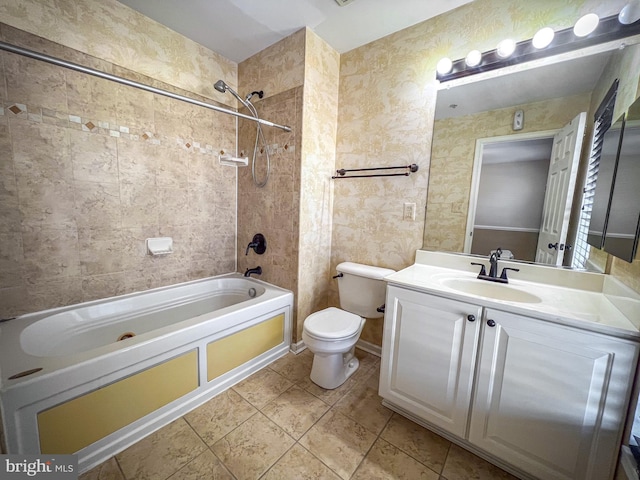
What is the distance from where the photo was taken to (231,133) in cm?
242

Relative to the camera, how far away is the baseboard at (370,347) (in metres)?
2.13

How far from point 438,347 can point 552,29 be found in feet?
5.76

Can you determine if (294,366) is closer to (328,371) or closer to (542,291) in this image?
(328,371)

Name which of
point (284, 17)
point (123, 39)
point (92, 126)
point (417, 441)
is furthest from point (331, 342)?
point (123, 39)

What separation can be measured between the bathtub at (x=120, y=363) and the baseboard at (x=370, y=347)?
650 mm

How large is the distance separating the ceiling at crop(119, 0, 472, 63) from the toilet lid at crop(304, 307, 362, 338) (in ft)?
6.83

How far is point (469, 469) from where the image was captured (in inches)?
47.5

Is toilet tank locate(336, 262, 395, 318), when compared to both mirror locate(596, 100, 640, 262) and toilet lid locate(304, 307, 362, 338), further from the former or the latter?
mirror locate(596, 100, 640, 262)

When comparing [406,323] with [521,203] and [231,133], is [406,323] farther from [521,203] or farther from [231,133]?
[231,133]

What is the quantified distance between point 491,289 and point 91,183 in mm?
2630

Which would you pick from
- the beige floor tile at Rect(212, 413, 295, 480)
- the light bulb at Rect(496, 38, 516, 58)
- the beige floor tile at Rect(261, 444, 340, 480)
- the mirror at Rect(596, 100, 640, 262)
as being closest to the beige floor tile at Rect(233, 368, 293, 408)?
the beige floor tile at Rect(212, 413, 295, 480)

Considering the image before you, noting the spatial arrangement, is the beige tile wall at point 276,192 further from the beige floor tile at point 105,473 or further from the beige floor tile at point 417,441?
the beige floor tile at point 105,473

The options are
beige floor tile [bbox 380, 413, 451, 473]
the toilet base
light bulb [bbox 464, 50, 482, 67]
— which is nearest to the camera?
beige floor tile [bbox 380, 413, 451, 473]

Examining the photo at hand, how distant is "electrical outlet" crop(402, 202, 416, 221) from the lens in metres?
1.84
